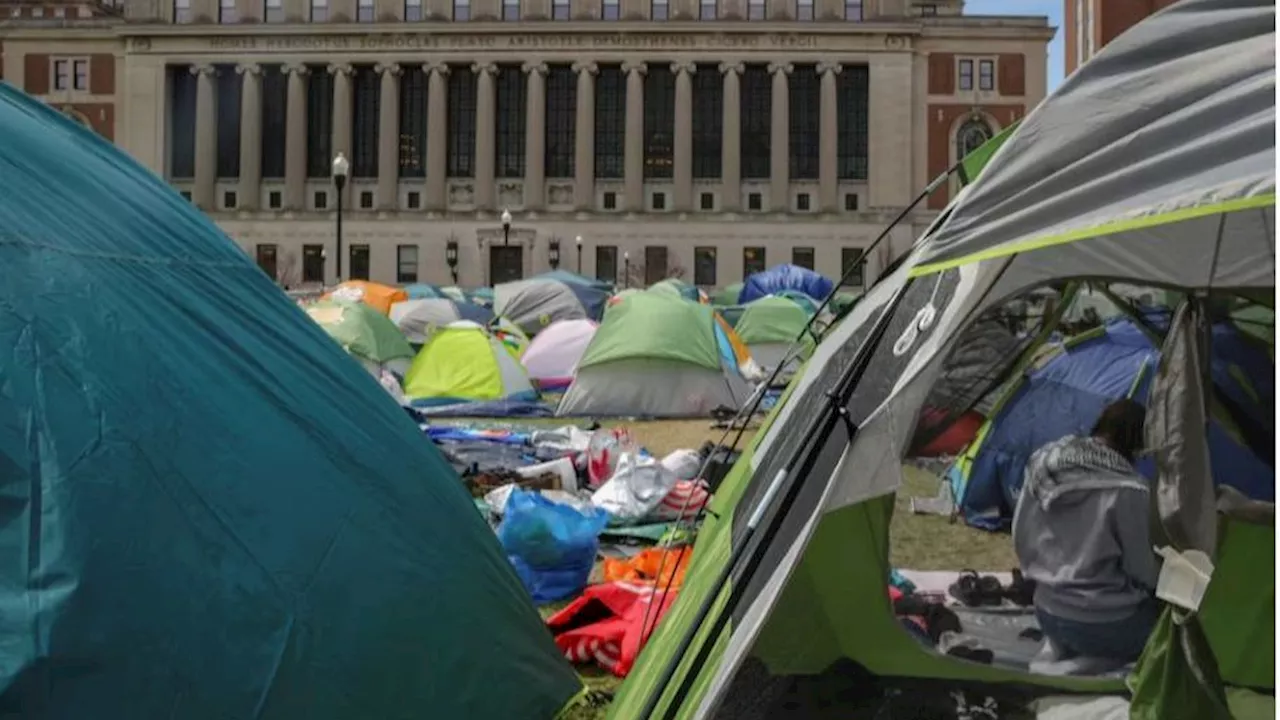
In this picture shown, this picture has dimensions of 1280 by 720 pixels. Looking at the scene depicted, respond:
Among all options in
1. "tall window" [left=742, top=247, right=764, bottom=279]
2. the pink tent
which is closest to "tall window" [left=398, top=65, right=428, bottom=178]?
"tall window" [left=742, top=247, right=764, bottom=279]

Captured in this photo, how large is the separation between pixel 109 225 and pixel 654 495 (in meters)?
5.35

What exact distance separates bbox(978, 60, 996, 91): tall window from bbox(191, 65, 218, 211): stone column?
127 ft

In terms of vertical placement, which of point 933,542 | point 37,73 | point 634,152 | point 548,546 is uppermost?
point 37,73

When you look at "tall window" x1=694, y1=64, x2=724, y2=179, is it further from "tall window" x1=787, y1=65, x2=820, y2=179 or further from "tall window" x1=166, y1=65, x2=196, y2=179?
"tall window" x1=166, y1=65, x2=196, y2=179

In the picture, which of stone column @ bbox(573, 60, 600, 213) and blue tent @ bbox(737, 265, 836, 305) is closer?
blue tent @ bbox(737, 265, 836, 305)

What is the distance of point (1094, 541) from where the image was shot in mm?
4520

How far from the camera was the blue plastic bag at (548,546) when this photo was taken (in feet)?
21.9

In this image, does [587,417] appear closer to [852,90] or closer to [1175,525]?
[1175,525]

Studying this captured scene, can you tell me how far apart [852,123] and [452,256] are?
21.4 m

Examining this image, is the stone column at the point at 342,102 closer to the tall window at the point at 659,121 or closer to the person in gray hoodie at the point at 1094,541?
the tall window at the point at 659,121

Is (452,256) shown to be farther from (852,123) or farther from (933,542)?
(933,542)

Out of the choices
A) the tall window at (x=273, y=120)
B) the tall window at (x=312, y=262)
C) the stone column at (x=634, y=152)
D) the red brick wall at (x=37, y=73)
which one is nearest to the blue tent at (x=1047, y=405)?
the stone column at (x=634, y=152)

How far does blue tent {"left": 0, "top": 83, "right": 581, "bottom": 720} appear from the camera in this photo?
134 inches

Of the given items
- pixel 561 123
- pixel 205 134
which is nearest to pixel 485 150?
pixel 561 123
